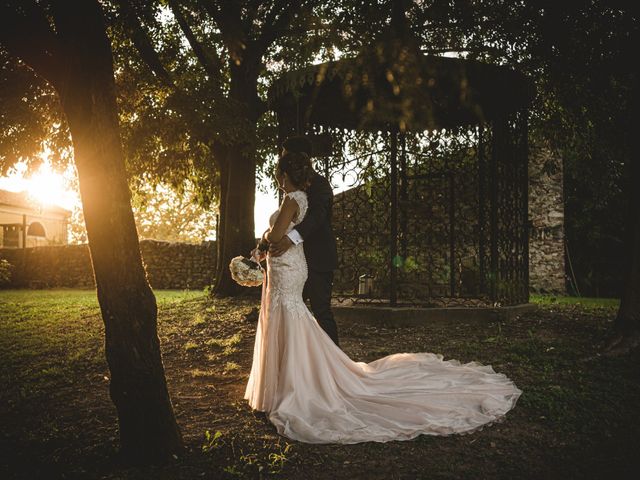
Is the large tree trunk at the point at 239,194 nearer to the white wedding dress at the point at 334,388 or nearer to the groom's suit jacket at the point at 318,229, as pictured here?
the groom's suit jacket at the point at 318,229

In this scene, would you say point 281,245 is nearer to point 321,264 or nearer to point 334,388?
point 321,264

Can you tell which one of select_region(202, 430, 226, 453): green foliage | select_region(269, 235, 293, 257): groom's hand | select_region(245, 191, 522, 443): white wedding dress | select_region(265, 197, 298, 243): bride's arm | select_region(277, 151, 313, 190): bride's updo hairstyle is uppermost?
select_region(277, 151, 313, 190): bride's updo hairstyle

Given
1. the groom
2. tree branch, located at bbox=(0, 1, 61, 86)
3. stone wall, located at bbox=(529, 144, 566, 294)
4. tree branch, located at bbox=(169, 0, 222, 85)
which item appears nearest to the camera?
tree branch, located at bbox=(0, 1, 61, 86)

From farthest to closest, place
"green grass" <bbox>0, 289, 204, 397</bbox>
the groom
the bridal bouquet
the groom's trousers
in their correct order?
"green grass" <bbox>0, 289, 204, 397</bbox>, the groom's trousers, the groom, the bridal bouquet

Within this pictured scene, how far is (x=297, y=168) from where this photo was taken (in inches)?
177

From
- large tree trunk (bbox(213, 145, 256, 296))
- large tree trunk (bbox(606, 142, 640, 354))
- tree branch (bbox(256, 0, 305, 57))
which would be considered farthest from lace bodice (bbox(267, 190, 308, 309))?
large tree trunk (bbox(213, 145, 256, 296))

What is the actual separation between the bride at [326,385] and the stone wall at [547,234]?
1093cm

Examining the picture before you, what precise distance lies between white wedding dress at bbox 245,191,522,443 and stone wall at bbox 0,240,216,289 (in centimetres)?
1628

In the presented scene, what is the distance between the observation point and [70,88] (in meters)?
3.00

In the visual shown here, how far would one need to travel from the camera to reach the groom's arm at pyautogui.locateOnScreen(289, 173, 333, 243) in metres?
4.44

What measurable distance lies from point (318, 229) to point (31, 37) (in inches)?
A: 109

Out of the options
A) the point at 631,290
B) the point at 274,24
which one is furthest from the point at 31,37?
the point at 274,24

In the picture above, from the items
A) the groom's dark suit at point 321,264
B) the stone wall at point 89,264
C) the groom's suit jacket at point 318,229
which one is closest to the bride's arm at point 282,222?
the groom's suit jacket at point 318,229

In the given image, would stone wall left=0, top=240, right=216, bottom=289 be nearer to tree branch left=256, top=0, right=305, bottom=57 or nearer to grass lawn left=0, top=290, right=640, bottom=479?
tree branch left=256, top=0, right=305, bottom=57
